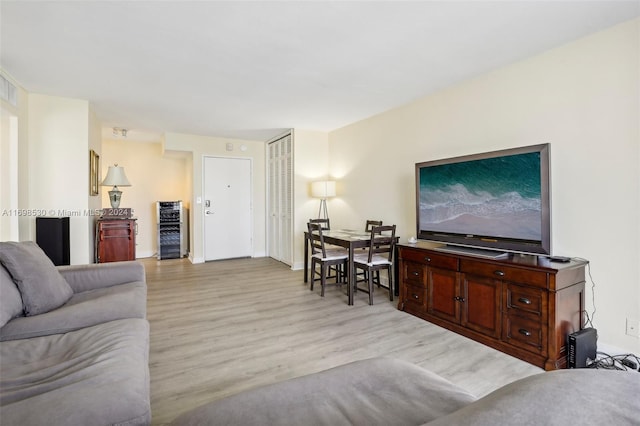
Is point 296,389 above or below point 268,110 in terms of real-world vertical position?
below

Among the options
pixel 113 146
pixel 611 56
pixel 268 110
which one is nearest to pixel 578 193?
pixel 611 56

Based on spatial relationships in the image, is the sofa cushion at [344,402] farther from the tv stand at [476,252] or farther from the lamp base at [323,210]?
the lamp base at [323,210]

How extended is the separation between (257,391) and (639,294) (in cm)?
264

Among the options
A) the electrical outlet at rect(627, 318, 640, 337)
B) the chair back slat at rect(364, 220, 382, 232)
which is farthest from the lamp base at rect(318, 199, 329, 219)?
the electrical outlet at rect(627, 318, 640, 337)

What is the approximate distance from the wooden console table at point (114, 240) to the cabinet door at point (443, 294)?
13.4 ft

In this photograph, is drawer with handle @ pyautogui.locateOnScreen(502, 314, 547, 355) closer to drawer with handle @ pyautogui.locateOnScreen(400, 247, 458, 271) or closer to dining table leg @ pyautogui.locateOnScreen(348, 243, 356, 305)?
drawer with handle @ pyautogui.locateOnScreen(400, 247, 458, 271)

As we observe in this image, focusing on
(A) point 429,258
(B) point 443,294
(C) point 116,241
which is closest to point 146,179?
(C) point 116,241

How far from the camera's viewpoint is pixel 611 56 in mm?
2293

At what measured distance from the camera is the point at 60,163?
381 cm

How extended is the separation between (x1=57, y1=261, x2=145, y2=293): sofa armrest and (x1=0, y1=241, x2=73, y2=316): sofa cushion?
275mm

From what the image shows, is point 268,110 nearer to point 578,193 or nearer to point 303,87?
point 303,87

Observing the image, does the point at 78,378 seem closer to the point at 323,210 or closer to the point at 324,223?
the point at 324,223

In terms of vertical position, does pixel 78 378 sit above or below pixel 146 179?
below

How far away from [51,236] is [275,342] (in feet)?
9.29
